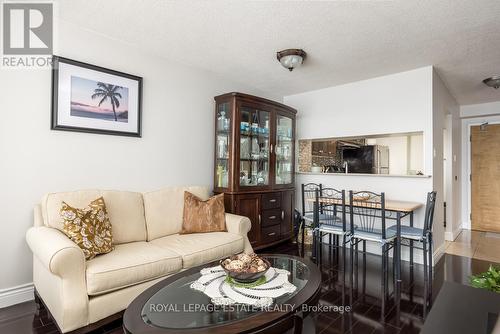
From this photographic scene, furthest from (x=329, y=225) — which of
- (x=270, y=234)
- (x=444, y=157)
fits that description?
(x=444, y=157)

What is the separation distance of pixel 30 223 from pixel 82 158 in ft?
2.19

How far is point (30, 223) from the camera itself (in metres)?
2.28

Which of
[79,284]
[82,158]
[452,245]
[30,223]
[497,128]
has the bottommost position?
[452,245]

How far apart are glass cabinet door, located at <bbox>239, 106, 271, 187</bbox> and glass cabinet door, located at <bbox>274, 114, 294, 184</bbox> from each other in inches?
8.4

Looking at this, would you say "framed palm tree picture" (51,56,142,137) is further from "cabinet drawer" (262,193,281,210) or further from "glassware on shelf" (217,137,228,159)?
"cabinet drawer" (262,193,281,210)

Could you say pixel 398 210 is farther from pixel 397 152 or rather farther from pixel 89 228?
pixel 89 228

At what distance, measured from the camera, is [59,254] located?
5.48ft

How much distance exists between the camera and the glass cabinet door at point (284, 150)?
3986 millimetres

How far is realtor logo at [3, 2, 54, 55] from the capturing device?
2.19m

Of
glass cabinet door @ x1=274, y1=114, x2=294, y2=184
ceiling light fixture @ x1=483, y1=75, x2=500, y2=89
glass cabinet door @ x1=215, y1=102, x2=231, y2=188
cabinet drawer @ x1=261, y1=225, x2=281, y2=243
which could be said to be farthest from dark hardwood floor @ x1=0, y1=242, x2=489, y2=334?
ceiling light fixture @ x1=483, y1=75, x2=500, y2=89

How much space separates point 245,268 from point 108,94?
2.18 m

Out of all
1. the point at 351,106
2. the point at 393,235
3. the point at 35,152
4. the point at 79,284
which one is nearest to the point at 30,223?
the point at 35,152

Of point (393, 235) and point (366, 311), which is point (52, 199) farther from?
point (393, 235)

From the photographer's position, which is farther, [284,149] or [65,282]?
[284,149]
